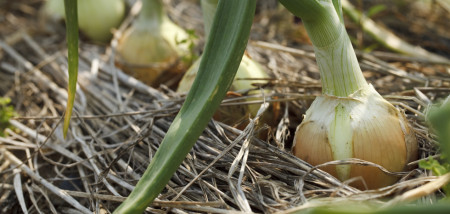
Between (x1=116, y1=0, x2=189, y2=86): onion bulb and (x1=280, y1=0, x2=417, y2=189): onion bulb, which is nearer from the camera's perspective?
(x1=280, y1=0, x2=417, y2=189): onion bulb

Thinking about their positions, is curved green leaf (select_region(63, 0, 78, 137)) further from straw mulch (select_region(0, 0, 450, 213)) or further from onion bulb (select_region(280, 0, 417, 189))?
onion bulb (select_region(280, 0, 417, 189))

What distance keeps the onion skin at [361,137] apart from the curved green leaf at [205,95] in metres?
0.21

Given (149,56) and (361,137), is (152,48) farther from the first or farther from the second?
(361,137)

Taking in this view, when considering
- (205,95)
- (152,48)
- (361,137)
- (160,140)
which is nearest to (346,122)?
(361,137)

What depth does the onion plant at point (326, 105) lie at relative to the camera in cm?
58

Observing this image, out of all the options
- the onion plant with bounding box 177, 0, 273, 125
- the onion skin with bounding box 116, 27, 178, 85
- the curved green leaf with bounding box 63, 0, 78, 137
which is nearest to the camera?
the curved green leaf with bounding box 63, 0, 78, 137

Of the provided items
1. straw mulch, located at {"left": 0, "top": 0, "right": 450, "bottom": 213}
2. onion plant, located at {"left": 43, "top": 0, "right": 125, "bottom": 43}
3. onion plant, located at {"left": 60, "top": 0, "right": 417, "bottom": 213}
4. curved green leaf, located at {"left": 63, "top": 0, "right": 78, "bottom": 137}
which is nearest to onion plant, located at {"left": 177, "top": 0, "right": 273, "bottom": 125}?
straw mulch, located at {"left": 0, "top": 0, "right": 450, "bottom": 213}

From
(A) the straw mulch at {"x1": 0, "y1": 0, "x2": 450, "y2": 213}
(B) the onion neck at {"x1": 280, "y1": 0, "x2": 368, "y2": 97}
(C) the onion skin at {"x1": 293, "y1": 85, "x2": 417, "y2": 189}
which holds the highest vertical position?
(B) the onion neck at {"x1": 280, "y1": 0, "x2": 368, "y2": 97}


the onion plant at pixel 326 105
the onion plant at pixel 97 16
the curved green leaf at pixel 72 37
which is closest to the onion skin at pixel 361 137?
the onion plant at pixel 326 105

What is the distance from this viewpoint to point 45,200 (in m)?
0.92

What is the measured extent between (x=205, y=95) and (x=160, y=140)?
34 cm

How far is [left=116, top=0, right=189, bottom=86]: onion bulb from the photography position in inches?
49.3

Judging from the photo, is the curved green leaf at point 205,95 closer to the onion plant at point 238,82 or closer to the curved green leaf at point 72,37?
the curved green leaf at point 72,37

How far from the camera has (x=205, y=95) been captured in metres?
0.59
